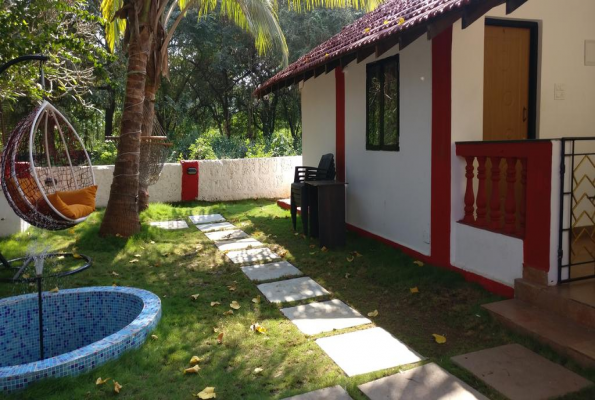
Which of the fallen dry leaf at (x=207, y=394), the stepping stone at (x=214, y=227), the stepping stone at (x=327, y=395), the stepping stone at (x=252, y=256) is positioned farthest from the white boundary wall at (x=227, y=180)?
the stepping stone at (x=327, y=395)

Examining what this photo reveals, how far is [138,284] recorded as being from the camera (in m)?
5.50

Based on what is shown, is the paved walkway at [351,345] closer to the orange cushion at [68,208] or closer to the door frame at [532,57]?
the orange cushion at [68,208]

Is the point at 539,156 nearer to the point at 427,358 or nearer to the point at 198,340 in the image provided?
the point at 427,358

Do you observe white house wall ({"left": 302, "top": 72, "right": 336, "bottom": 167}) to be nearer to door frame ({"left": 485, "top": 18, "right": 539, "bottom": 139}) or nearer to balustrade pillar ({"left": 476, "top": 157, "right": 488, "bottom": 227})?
door frame ({"left": 485, "top": 18, "right": 539, "bottom": 139})

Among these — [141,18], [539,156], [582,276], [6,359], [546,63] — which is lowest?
[6,359]

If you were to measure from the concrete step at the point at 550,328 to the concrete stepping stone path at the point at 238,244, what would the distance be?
3944mm

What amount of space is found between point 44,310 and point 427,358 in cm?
347

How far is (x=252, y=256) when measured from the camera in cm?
677

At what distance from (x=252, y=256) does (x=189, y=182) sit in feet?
18.8

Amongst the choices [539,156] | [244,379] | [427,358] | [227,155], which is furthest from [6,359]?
[227,155]

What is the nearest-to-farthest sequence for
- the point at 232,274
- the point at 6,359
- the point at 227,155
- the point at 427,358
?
the point at 427,358 → the point at 6,359 → the point at 232,274 → the point at 227,155

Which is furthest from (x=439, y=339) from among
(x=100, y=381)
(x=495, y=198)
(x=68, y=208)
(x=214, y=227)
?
(x=214, y=227)

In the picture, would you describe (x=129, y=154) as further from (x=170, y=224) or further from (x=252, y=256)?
(x=252, y=256)

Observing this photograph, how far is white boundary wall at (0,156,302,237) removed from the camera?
11.7 m
